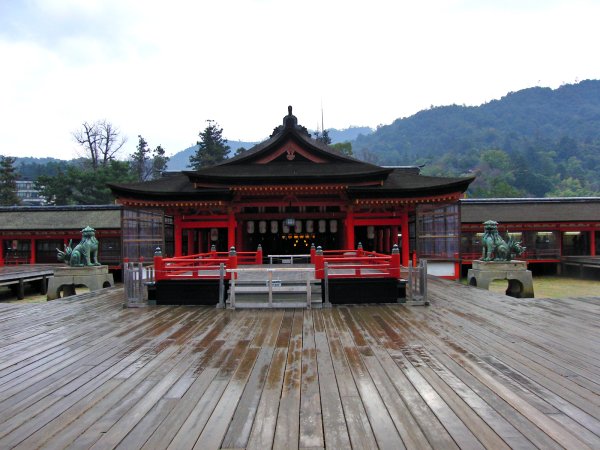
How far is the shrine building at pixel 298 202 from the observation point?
1852cm

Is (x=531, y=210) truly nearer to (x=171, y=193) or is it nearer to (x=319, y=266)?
(x=319, y=266)

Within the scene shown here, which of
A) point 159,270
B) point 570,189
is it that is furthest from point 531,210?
point 570,189

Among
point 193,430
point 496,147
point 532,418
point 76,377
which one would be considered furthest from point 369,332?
point 496,147

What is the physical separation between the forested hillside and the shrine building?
5458cm

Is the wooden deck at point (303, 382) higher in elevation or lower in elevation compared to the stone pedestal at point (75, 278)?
lower

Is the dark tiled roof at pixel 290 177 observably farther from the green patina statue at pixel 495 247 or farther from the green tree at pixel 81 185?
the green tree at pixel 81 185

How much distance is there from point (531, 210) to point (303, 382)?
3149 cm

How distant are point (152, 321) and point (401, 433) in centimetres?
733

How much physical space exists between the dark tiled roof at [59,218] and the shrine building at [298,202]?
39.1ft

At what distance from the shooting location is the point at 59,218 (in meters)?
31.1

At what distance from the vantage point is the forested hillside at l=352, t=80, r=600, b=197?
92750 mm

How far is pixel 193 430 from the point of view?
415cm

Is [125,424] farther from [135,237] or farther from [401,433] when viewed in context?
[135,237]

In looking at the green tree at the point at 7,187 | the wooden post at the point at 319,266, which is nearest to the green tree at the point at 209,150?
the green tree at the point at 7,187
